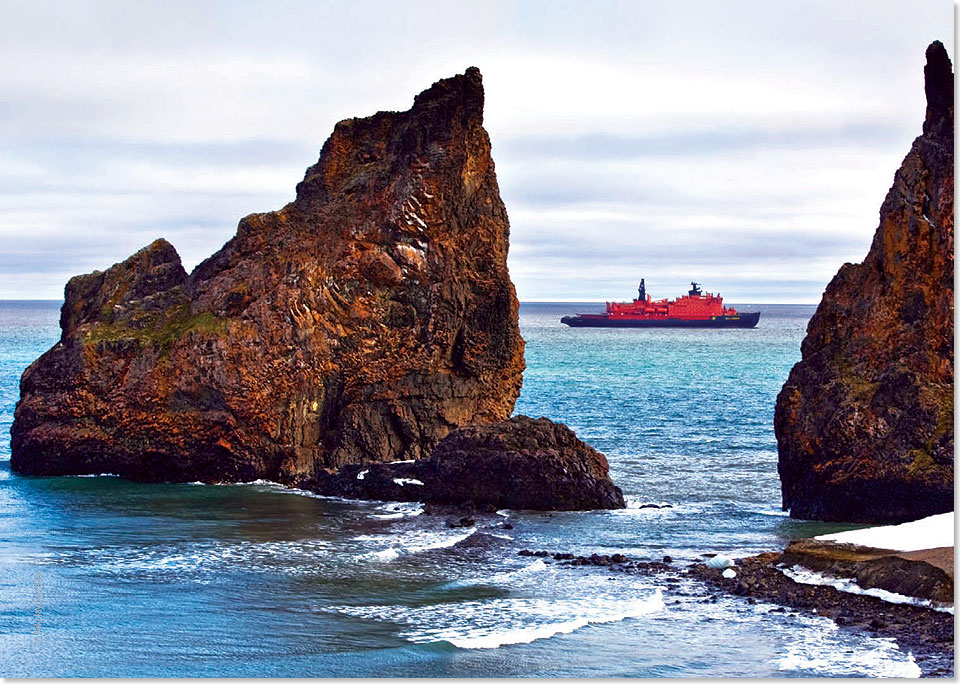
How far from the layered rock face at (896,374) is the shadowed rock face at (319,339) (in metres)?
11.2

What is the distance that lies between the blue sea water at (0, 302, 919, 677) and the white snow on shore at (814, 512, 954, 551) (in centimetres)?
244

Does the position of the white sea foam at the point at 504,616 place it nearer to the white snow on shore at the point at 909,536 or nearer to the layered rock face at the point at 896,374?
the white snow on shore at the point at 909,536

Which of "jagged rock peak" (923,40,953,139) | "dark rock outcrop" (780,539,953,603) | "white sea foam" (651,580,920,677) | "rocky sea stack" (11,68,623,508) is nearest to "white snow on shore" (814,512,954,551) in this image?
"dark rock outcrop" (780,539,953,603)

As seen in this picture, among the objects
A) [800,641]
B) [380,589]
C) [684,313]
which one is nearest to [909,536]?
[800,641]

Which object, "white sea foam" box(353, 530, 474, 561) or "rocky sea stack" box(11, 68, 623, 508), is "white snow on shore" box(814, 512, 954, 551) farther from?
"rocky sea stack" box(11, 68, 623, 508)

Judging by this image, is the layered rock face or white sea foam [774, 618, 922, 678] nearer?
white sea foam [774, 618, 922, 678]

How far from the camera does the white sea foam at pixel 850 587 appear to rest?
1967cm

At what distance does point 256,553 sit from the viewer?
26.1 m

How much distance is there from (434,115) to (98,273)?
39.0 ft

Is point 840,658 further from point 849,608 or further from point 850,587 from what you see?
point 850,587

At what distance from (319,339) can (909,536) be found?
18.4 metres

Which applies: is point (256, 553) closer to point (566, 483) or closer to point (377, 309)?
point (566, 483)

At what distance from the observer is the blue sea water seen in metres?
18.2

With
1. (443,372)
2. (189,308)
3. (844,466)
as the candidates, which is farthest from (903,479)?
(189,308)
